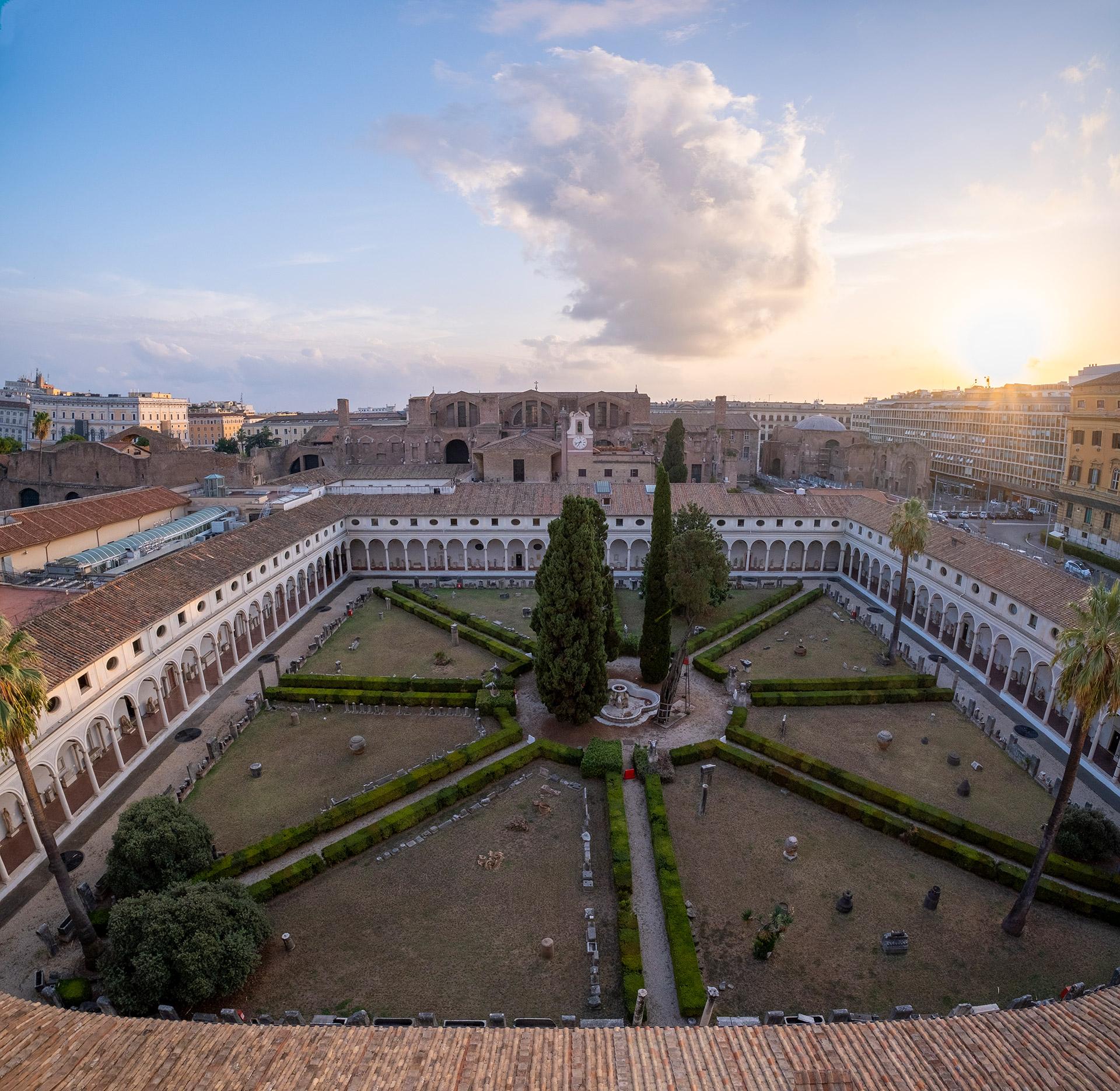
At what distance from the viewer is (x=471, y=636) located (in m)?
38.0

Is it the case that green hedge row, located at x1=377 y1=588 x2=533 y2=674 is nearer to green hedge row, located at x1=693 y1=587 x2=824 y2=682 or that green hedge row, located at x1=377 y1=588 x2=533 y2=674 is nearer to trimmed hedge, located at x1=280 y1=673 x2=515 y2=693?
trimmed hedge, located at x1=280 y1=673 x2=515 y2=693

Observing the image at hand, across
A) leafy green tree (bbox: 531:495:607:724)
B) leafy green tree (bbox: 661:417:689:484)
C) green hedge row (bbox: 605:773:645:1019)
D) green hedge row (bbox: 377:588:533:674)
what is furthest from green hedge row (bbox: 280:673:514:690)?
leafy green tree (bbox: 661:417:689:484)

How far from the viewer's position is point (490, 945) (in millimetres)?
17750

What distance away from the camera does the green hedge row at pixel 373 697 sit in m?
30.9

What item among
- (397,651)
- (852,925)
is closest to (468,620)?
(397,651)

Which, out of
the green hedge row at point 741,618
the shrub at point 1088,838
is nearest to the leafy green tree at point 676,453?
the green hedge row at point 741,618

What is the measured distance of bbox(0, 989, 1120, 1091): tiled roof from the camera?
1049 centimetres

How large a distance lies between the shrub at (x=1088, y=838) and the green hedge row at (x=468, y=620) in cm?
2080

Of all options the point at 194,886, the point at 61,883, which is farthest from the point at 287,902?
the point at 61,883

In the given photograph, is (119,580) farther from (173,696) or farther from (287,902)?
(287,902)

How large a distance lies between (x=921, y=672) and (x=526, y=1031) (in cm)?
3004

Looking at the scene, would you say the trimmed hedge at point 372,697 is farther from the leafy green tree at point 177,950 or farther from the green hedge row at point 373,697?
the leafy green tree at point 177,950

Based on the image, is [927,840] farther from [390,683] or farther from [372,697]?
[372,697]

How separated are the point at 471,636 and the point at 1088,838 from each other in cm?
2808
